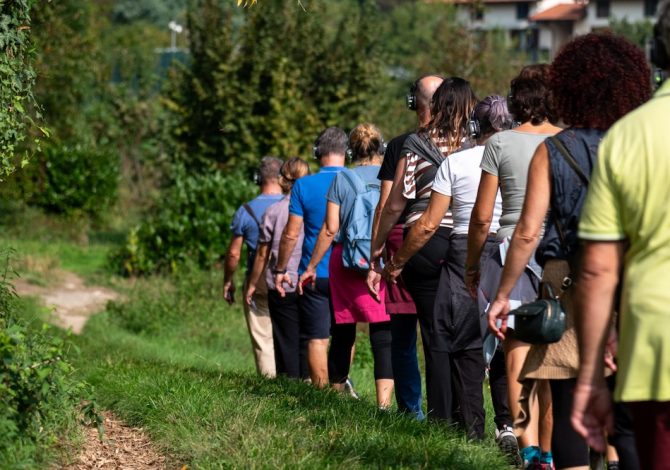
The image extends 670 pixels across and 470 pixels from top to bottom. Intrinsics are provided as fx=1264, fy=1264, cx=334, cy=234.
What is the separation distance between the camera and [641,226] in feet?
11.5

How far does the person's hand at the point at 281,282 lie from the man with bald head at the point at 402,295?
1.72 m

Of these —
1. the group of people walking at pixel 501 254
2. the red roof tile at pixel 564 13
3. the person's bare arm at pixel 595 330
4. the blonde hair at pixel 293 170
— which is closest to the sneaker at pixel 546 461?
the group of people walking at pixel 501 254

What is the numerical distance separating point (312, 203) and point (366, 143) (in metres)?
0.65

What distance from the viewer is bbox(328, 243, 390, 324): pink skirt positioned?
837 cm

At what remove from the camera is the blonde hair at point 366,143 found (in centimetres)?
874

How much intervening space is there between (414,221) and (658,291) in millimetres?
3709

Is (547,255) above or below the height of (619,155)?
below

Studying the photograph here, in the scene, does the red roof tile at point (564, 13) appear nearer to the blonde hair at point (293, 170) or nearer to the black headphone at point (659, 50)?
the blonde hair at point (293, 170)

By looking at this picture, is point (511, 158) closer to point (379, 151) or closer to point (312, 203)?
point (379, 151)

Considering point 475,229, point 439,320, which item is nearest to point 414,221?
point 439,320

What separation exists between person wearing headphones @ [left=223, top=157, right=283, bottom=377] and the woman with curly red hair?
18.2 feet

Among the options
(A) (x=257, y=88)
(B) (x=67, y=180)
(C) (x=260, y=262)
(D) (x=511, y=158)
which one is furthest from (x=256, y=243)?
(B) (x=67, y=180)

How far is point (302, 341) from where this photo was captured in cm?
948

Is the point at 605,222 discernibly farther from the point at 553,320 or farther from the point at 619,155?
the point at 553,320
